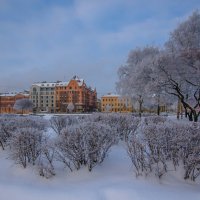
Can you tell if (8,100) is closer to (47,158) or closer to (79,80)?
(79,80)

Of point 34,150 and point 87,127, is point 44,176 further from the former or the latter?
point 87,127

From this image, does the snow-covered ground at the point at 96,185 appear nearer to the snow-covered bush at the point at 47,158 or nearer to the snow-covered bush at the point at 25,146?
the snow-covered bush at the point at 47,158

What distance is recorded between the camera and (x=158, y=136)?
712 cm

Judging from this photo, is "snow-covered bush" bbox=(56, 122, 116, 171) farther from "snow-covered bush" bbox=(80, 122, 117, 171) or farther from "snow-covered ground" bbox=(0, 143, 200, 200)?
"snow-covered ground" bbox=(0, 143, 200, 200)

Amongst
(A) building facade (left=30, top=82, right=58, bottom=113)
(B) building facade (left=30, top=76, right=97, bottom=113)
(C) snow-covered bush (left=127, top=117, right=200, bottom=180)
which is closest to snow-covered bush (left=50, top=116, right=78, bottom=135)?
(C) snow-covered bush (left=127, top=117, right=200, bottom=180)

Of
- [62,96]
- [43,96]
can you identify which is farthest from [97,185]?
[43,96]

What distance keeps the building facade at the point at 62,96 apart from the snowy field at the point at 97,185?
9732 cm

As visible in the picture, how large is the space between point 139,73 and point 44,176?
17.6m

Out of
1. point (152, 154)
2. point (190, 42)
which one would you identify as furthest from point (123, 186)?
point (190, 42)

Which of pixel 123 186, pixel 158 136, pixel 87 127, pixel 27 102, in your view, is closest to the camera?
pixel 123 186

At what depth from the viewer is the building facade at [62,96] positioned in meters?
108

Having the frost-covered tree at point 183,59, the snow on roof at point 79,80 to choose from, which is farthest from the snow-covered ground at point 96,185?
the snow on roof at point 79,80

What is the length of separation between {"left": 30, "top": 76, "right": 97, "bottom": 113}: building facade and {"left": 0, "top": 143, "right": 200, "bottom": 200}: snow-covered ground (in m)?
97.4

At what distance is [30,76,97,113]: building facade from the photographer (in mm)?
108500
